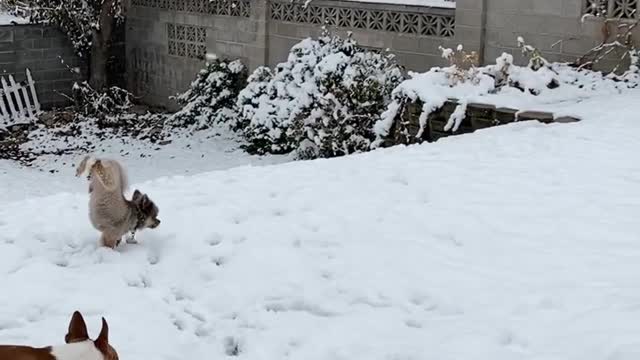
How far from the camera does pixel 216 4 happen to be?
1199 cm

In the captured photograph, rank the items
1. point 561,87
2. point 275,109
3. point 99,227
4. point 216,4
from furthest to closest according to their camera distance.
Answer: point 216,4
point 275,109
point 561,87
point 99,227

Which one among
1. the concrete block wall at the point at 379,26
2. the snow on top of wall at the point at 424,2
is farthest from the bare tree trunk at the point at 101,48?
the snow on top of wall at the point at 424,2

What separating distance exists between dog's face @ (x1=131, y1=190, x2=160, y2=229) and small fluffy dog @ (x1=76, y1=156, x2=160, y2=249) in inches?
1.4

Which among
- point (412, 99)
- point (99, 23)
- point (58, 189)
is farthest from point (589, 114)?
point (99, 23)

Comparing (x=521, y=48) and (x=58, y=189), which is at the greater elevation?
(x=521, y=48)

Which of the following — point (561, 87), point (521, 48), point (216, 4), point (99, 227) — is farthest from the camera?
point (216, 4)

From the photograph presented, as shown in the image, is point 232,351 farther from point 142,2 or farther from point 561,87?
point 142,2

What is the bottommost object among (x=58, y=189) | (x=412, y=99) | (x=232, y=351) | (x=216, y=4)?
(x=58, y=189)

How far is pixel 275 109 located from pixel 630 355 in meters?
7.44

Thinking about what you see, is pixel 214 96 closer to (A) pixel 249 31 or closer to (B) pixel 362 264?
(A) pixel 249 31

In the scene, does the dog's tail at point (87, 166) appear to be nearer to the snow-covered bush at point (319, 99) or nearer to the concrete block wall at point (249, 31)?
the snow-covered bush at point (319, 99)

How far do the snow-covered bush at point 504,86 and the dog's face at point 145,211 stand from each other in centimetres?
362

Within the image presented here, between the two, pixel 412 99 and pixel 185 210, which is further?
pixel 412 99

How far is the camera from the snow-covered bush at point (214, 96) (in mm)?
11695
